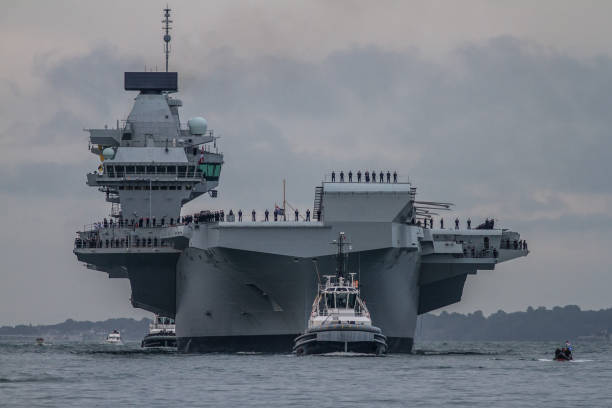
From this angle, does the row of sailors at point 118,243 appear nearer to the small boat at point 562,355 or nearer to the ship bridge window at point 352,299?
the ship bridge window at point 352,299

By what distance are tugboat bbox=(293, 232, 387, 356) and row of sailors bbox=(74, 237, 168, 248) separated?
609 inches

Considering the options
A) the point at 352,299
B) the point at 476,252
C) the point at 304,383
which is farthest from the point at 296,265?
the point at 304,383

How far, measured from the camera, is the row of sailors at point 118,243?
74250mm

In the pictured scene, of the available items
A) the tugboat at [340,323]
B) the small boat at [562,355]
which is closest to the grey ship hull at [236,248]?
the tugboat at [340,323]

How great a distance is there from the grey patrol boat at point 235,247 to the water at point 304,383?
15.8 ft

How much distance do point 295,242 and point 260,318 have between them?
6557 mm

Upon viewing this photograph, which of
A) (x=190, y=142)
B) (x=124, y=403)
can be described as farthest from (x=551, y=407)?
(x=190, y=142)

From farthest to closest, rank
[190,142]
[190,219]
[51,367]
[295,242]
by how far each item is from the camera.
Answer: [190,142]
[190,219]
[295,242]
[51,367]

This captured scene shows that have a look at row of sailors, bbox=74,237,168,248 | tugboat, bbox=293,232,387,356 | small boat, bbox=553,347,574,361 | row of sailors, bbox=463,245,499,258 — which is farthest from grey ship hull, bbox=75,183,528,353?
small boat, bbox=553,347,574,361

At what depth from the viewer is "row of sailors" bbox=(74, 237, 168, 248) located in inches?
2923

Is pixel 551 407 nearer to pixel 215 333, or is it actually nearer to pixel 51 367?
pixel 51 367

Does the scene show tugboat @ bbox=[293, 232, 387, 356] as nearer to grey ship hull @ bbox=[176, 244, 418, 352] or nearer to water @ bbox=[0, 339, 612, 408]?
water @ bbox=[0, 339, 612, 408]

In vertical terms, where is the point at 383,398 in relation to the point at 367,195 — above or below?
below

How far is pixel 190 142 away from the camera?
8444 centimetres
